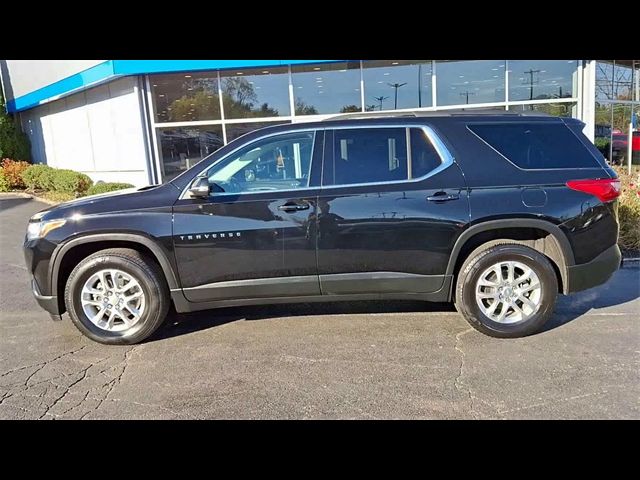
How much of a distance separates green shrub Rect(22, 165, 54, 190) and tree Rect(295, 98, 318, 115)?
8728 millimetres

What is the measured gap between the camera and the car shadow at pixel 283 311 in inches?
170

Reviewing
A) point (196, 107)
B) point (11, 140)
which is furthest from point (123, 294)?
point (11, 140)

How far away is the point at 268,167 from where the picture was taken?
12.7 ft

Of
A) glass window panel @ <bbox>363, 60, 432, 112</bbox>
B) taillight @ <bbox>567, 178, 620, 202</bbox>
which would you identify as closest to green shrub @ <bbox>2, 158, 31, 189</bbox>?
glass window panel @ <bbox>363, 60, 432, 112</bbox>

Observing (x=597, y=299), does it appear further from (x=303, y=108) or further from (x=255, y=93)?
(x=255, y=93)

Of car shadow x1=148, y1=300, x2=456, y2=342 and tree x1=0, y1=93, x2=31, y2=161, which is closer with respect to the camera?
car shadow x1=148, y1=300, x2=456, y2=342

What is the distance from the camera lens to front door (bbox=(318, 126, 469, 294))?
367 centimetres

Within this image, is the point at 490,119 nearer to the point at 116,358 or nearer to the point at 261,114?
the point at 116,358

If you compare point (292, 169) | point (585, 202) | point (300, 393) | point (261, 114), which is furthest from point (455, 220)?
point (261, 114)

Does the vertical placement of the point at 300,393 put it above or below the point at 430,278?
below

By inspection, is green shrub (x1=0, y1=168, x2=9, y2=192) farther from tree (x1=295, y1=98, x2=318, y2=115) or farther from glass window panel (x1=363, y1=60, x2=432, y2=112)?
glass window panel (x1=363, y1=60, x2=432, y2=112)

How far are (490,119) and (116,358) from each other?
3.84 metres

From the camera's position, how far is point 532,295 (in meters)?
3.79

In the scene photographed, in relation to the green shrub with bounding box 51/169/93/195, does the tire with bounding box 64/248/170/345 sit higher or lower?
lower
